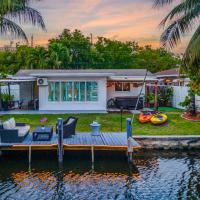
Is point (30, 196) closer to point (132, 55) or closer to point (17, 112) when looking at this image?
point (17, 112)

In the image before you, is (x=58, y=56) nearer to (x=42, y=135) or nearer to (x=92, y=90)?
(x=92, y=90)

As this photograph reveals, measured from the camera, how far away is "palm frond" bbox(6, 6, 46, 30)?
18000 mm

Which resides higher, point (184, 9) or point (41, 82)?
point (184, 9)

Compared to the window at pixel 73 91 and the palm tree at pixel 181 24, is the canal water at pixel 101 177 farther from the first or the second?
the window at pixel 73 91

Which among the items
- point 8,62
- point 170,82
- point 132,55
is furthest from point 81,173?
point 132,55

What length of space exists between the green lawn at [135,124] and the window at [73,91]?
8.45ft

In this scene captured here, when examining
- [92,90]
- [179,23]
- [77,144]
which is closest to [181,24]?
[179,23]

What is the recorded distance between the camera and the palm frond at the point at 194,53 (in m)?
13.4

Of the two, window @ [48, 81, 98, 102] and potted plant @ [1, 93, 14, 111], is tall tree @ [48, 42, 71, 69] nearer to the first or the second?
potted plant @ [1, 93, 14, 111]

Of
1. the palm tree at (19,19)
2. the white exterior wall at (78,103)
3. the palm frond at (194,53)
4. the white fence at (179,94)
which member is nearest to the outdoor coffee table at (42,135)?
the palm tree at (19,19)

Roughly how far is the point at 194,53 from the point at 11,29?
351 inches

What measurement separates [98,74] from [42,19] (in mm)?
8954

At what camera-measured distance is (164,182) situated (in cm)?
1416

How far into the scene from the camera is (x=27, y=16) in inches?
720
